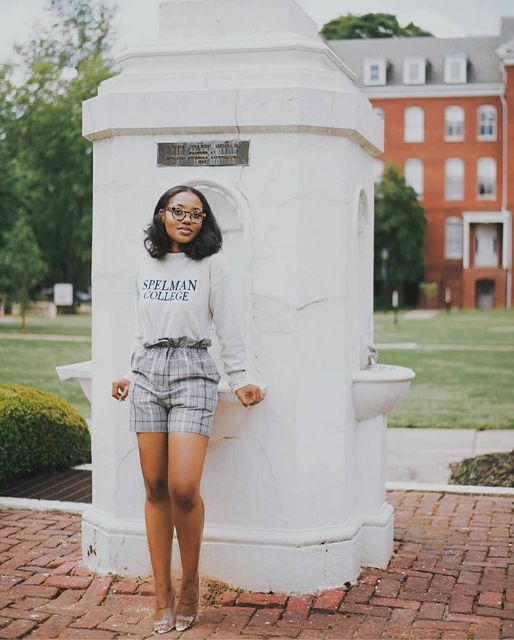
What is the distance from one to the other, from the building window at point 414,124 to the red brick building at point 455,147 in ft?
0.19

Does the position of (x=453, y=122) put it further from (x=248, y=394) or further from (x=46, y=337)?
(x=248, y=394)

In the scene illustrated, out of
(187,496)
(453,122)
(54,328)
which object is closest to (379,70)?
(453,122)

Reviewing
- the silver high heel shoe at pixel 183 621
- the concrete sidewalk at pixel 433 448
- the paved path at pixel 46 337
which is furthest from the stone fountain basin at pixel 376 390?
the paved path at pixel 46 337

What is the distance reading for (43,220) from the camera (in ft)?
171

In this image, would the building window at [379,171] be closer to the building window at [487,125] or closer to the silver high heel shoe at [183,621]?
the building window at [487,125]

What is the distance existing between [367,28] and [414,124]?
585 inches

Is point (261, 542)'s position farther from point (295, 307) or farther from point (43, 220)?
point (43, 220)

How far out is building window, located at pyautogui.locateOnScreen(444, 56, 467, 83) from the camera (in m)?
56.8

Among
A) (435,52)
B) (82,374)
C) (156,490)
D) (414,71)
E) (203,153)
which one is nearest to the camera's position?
(156,490)

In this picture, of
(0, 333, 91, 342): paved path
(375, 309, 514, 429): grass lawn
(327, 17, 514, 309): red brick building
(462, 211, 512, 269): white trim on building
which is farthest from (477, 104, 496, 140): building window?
(0, 333, 91, 342): paved path

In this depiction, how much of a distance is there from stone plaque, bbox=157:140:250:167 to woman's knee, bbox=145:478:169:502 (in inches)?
66.9

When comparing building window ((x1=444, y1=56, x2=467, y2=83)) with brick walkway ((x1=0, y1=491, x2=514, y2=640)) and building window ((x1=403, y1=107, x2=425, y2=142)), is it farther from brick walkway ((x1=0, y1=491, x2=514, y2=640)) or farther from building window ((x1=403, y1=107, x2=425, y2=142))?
brick walkway ((x1=0, y1=491, x2=514, y2=640))

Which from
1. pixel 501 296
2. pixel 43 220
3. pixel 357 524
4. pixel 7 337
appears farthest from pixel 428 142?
pixel 357 524

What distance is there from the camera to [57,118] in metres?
49.2
